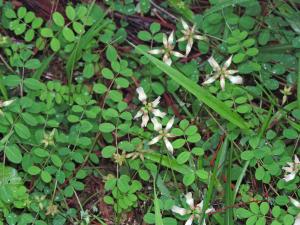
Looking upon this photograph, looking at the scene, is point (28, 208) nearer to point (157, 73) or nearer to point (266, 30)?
point (157, 73)

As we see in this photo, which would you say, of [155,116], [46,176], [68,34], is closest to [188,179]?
[155,116]

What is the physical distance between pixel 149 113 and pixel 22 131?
0.63m

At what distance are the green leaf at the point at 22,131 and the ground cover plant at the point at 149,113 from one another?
0.04ft

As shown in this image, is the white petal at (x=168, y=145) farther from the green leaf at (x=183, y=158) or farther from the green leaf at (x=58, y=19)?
the green leaf at (x=58, y=19)

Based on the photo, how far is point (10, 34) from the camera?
3.22 meters

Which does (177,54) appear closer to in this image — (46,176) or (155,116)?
(155,116)

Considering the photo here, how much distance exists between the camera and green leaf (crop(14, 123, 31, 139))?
9.27ft

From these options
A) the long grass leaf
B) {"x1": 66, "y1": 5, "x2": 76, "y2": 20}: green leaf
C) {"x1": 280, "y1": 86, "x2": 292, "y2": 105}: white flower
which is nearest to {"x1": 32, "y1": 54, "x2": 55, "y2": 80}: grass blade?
{"x1": 66, "y1": 5, "x2": 76, "y2": 20}: green leaf

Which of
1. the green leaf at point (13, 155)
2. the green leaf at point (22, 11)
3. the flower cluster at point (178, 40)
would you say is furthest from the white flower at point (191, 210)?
the green leaf at point (22, 11)

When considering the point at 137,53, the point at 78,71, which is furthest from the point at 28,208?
the point at 137,53

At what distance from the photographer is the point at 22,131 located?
9.28ft

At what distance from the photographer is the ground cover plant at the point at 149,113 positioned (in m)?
2.83

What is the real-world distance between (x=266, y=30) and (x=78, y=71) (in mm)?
1033

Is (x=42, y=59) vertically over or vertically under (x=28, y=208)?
→ over
